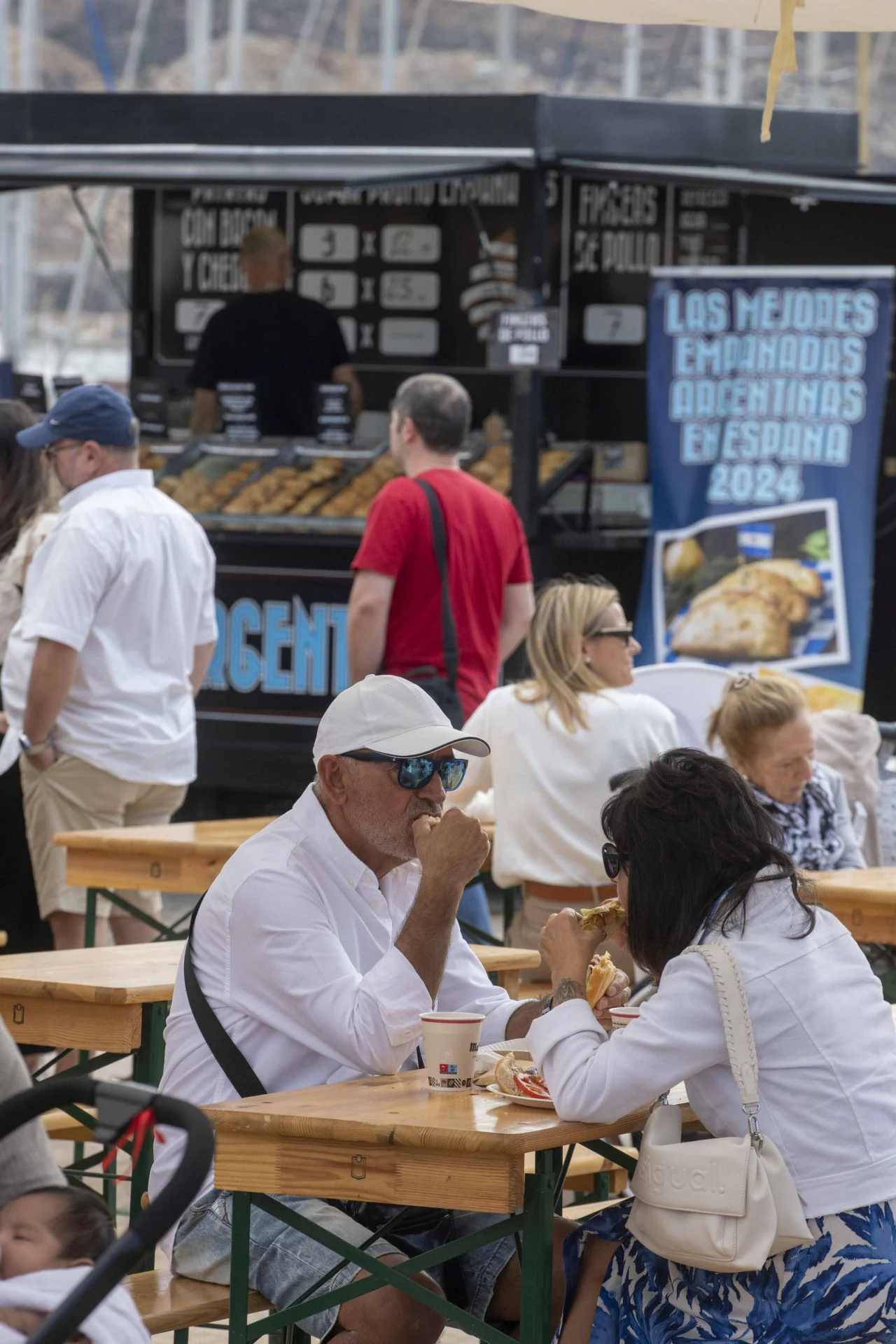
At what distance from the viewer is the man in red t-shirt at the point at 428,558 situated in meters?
7.21

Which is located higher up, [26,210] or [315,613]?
[26,210]

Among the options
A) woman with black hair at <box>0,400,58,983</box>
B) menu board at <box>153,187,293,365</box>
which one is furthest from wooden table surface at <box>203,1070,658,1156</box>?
menu board at <box>153,187,293,365</box>

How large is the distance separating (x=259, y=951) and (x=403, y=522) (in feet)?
12.6

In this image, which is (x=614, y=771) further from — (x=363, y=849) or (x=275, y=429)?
(x=275, y=429)

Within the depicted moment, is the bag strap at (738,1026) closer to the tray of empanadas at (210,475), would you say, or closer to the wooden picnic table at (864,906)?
the wooden picnic table at (864,906)

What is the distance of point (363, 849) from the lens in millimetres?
3734

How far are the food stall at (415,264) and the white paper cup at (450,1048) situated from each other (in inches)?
245

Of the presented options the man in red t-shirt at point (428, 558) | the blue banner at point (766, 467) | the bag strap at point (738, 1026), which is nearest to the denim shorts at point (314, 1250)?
the bag strap at point (738, 1026)

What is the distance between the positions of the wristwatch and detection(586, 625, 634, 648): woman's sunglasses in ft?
5.46

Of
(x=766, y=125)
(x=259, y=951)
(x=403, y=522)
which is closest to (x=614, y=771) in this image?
(x=403, y=522)

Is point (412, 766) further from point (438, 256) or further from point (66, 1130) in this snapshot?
point (438, 256)

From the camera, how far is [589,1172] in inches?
192

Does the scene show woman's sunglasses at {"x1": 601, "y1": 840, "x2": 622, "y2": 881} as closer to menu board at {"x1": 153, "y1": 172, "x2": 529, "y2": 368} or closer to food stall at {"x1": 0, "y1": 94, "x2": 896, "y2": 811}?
food stall at {"x1": 0, "y1": 94, "x2": 896, "y2": 811}

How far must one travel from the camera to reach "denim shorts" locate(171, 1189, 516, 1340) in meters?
3.43
